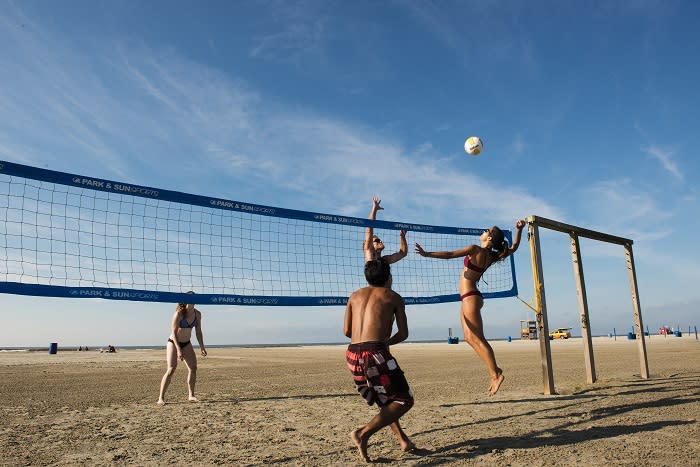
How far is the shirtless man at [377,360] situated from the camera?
3.79m

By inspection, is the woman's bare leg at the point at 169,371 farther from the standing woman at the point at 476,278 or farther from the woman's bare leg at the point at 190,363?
the standing woman at the point at 476,278

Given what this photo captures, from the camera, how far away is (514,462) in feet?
12.4

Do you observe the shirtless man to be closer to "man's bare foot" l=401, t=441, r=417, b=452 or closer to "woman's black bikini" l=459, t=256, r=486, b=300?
"man's bare foot" l=401, t=441, r=417, b=452

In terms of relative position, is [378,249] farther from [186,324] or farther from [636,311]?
[636,311]

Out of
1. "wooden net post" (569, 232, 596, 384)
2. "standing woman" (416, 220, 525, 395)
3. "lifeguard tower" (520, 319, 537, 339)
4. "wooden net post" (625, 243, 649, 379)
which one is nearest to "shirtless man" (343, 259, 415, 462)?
"standing woman" (416, 220, 525, 395)

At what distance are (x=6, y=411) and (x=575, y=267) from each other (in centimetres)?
967

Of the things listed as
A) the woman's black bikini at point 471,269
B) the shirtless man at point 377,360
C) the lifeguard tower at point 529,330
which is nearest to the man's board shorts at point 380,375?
the shirtless man at point 377,360

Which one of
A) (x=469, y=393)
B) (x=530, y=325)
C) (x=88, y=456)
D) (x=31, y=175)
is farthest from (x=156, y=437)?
(x=530, y=325)

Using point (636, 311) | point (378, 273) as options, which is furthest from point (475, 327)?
point (636, 311)

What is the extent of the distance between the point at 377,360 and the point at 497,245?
3.02m

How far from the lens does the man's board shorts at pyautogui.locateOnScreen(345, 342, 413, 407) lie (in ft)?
12.4

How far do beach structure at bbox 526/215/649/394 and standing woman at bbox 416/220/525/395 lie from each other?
82.3 inches

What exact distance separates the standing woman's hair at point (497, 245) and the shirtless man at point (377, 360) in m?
2.51

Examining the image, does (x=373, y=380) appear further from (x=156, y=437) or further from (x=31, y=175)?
(x=31, y=175)
